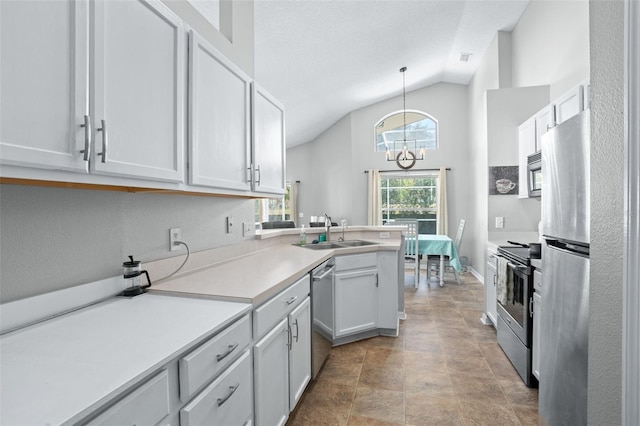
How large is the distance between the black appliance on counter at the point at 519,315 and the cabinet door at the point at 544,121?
118 cm

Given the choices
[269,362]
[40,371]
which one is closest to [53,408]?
[40,371]

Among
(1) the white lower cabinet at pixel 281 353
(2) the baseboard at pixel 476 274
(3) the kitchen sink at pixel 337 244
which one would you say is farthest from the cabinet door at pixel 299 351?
(2) the baseboard at pixel 476 274

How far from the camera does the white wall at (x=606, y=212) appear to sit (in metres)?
0.79

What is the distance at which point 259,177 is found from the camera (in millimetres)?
1950

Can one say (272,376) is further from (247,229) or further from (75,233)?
(247,229)

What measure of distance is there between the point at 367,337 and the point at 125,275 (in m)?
2.18

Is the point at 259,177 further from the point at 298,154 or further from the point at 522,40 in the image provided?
the point at 298,154

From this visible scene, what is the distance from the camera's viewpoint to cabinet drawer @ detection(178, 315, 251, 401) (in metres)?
0.86

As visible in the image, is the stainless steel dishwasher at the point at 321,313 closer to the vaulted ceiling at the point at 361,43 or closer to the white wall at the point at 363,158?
the vaulted ceiling at the point at 361,43

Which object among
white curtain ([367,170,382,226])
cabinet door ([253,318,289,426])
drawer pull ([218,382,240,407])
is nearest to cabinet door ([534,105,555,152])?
cabinet door ([253,318,289,426])

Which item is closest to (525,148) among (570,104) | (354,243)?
(570,104)

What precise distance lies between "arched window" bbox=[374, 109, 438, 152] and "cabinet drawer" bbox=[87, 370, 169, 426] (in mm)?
6797

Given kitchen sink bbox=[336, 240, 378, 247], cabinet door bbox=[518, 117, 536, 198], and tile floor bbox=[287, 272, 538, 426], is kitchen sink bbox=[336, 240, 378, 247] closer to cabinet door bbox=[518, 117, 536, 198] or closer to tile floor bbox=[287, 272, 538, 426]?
tile floor bbox=[287, 272, 538, 426]

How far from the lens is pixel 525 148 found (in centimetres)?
344
